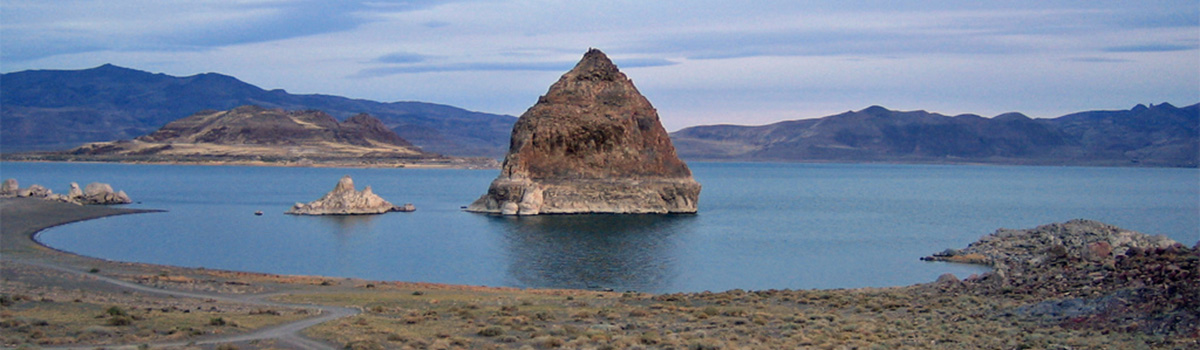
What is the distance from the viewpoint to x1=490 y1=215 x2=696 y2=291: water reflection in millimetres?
36969

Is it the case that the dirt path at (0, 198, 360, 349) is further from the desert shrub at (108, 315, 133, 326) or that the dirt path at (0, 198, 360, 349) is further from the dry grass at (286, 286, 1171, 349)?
the desert shrub at (108, 315, 133, 326)

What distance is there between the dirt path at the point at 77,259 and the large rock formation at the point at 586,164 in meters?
26.8

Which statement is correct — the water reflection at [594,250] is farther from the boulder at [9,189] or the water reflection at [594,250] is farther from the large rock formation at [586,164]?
the boulder at [9,189]

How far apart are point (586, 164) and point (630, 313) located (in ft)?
147

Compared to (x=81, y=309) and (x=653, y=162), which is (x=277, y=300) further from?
(x=653, y=162)

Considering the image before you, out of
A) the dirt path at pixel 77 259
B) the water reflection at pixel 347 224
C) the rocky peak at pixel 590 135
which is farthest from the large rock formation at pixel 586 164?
the dirt path at pixel 77 259

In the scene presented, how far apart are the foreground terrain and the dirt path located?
0.12 meters

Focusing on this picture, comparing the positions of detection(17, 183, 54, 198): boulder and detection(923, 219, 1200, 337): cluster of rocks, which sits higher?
detection(923, 219, 1200, 337): cluster of rocks

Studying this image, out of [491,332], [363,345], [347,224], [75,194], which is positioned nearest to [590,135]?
[347,224]

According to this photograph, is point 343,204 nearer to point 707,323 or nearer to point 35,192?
point 35,192

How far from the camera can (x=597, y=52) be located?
2926 inches

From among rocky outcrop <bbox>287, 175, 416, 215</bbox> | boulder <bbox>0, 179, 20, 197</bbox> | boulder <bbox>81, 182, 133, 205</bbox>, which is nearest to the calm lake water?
rocky outcrop <bbox>287, 175, 416, 215</bbox>

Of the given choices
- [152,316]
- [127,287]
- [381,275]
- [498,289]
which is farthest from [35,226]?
[152,316]

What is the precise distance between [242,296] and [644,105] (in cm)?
4830
